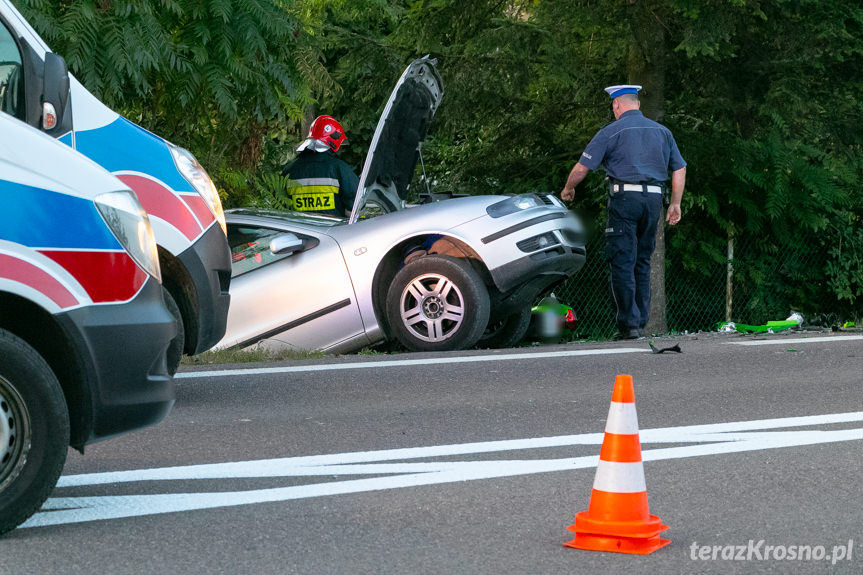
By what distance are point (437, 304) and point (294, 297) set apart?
1093 millimetres

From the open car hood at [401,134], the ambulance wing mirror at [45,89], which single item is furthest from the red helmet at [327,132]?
the ambulance wing mirror at [45,89]

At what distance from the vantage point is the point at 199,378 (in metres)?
8.40

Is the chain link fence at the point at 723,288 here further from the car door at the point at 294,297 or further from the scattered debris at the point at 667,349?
the car door at the point at 294,297

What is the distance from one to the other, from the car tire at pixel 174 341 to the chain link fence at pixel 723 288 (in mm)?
8836

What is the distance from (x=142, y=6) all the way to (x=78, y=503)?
640 cm

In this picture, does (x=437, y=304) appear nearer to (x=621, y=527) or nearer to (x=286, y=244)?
(x=286, y=244)

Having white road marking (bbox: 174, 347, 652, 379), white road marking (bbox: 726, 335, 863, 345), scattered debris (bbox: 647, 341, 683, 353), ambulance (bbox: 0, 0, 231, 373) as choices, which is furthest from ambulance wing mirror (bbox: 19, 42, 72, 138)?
white road marking (bbox: 726, 335, 863, 345)

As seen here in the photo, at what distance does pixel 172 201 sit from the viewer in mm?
6723

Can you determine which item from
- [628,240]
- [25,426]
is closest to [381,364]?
[628,240]

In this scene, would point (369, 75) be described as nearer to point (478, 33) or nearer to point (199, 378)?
point (478, 33)

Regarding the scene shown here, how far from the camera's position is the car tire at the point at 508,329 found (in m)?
10.7

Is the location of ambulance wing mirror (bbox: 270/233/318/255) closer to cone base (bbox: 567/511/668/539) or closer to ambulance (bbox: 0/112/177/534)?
ambulance (bbox: 0/112/177/534)

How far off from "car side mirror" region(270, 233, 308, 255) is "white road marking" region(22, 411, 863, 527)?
4.09m

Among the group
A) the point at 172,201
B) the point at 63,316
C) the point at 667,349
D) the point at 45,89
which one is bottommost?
the point at 667,349
